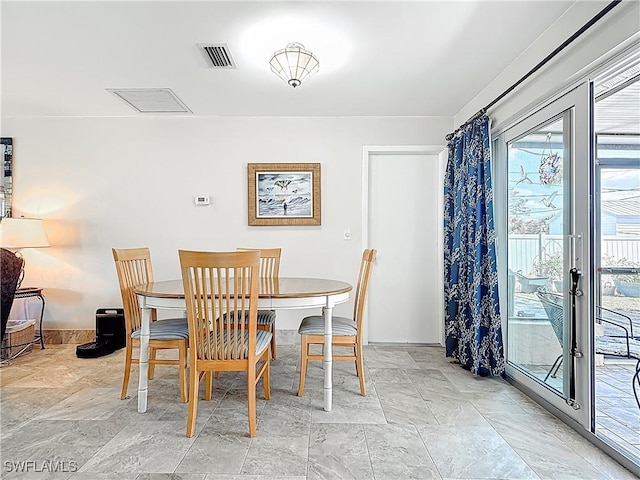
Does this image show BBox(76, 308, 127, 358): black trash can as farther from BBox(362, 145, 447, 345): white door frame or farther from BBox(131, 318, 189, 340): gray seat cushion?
BBox(362, 145, 447, 345): white door frame

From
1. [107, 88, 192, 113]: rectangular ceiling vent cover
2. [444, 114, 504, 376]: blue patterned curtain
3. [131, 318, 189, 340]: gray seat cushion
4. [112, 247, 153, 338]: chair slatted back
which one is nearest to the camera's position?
[131, 318, 189, 340]: gray seat cushion

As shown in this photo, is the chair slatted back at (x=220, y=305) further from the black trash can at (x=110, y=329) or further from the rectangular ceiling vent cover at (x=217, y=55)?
the black trash can at (x=110, y=329)

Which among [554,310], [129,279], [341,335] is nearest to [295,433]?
[341,335]

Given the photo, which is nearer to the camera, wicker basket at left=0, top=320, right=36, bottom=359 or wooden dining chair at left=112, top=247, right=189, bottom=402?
wooden dining chair at left=112, top=247, right=189, bottom=402

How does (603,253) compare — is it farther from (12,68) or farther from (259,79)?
(12,68)

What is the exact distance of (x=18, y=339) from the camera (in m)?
3.55

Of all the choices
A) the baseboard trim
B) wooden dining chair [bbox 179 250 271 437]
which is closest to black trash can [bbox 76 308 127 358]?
the baseboard trim

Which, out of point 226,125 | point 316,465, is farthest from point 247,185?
point 316,465

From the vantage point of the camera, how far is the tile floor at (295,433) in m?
1.74

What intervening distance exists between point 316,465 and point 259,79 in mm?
2724

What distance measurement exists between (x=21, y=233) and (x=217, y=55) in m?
2.63

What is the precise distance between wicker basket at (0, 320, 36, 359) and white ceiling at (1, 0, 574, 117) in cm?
217

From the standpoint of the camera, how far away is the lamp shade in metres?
3.42

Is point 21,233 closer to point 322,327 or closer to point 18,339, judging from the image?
point 18,339
